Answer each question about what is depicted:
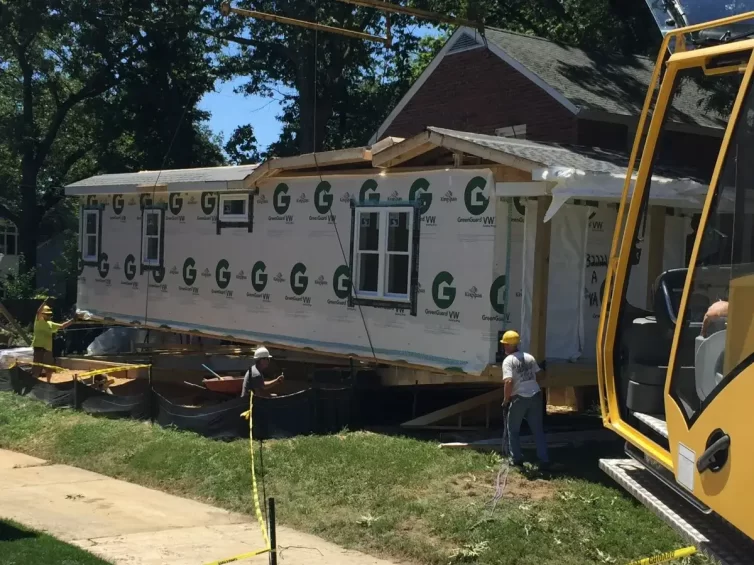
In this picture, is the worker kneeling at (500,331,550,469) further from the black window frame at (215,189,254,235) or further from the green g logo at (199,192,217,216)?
the green g logo at (199,192,217,216)

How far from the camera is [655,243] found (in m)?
11.5

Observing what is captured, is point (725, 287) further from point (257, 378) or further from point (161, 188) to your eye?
point (161, 188)

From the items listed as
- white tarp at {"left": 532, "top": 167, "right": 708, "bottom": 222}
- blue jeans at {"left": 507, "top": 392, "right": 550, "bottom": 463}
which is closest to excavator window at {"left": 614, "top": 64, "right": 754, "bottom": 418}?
white tarp at {"left": 532, "top": 167, "right": 708, "bottom": 222}

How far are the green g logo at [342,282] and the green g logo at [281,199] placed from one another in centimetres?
167

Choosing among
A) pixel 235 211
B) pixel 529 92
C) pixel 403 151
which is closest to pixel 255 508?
pixel 403 151

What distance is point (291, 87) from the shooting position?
1361 inches

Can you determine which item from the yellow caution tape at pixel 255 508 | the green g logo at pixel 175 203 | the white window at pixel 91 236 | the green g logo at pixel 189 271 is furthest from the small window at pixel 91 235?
the yellow caution tape at pixel 255 508

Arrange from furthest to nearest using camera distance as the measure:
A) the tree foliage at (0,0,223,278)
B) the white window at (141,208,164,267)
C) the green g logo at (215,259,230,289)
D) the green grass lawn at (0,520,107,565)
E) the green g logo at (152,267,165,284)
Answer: the tree foliage at (0,0,223,278), the white window at (141,208,164,267), the green g logo at (152,267,165,284), the green g logo at (215,259,230,289), the green grass lawn at (0,520,107,565)

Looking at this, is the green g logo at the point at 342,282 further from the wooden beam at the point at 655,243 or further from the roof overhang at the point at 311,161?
the wooden beam at the point at 655,243

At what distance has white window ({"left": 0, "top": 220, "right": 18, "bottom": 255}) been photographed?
48191 millimetres

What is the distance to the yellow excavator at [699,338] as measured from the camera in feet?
11.9

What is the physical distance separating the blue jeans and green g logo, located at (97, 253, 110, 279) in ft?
38.2

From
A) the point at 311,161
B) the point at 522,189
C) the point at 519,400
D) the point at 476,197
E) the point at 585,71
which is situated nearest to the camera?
the point at 519,400

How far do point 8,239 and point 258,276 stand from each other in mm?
40276
